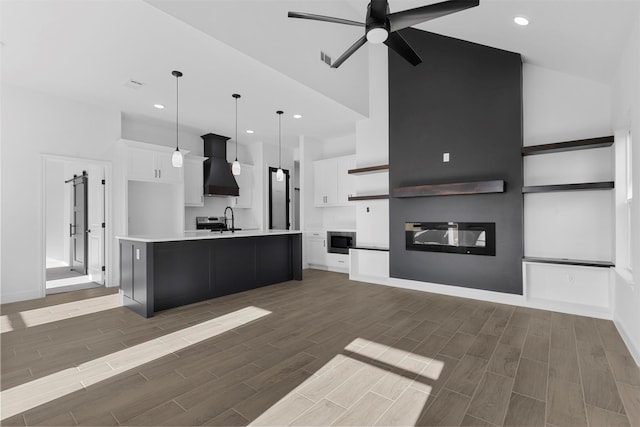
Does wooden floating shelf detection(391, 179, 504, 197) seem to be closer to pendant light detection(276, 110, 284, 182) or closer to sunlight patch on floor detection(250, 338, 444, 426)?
pendant light detection(276, 110, 284, 182)

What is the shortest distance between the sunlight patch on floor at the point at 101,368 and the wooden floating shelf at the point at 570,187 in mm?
3780

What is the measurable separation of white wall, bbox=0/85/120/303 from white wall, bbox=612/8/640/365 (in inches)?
271

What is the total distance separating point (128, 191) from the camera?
5.75 metres

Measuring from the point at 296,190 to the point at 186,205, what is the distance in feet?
9.43

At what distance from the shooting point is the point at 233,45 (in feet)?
10.9

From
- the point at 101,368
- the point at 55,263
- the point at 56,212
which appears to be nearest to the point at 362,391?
the point at 101,368

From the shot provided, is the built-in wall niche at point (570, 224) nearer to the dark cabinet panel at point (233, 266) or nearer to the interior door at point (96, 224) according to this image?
the dark cabinet panel at point (233, 266)

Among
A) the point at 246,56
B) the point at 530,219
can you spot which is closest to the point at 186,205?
the point at 246,56

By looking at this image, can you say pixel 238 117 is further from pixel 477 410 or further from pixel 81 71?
pixel 477 410

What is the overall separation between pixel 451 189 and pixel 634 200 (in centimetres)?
201

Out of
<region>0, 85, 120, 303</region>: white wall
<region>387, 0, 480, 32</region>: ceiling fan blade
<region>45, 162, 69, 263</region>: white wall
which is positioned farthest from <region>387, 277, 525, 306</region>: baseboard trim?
<region>45, 162, 69, 263</region>: white wall

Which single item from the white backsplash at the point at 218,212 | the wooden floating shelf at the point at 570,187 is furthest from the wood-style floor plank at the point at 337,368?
the white backsplash at the point at 218,212

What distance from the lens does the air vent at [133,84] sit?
414cm

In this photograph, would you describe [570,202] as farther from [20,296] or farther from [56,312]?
[20,296]
